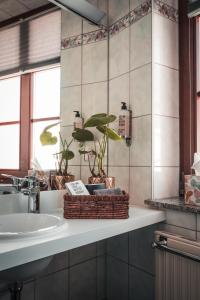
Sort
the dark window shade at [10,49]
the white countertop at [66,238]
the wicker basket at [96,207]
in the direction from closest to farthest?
the white countertop at [66,238]
the wicker basket at [96,207]
the dark window shade at [10,49]

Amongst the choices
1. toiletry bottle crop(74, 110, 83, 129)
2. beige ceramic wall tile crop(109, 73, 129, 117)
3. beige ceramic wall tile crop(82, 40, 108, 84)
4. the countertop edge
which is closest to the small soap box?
the countertop edge

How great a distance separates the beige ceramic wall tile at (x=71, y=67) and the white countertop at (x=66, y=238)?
0.87 metres

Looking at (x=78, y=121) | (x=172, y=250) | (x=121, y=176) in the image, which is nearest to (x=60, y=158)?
(x=78, y=121)

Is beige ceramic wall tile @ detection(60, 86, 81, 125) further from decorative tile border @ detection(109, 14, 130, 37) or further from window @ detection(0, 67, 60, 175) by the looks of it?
decorative tile border @ detection(109, 14, 130, 37)

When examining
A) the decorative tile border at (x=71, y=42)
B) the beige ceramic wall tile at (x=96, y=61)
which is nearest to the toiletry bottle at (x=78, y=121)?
the beige ceramic wall tile at (x=96, y=61)

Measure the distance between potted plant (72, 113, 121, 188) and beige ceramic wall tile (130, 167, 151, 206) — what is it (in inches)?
4.9

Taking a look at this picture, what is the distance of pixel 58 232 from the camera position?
97cm

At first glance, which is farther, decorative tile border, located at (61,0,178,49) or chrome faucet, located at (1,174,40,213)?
decorative tile border, located at (61,0,178,49)

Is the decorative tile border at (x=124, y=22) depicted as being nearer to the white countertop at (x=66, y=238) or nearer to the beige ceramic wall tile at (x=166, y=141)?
the beige ceramic wall tile at (x=166, y=141)

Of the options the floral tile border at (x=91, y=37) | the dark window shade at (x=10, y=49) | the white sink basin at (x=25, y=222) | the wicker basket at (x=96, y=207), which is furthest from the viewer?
the floral tile border at (x=91, y=37)

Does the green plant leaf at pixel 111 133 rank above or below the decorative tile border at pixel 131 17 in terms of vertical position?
→ below

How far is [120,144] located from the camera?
63.8 inches

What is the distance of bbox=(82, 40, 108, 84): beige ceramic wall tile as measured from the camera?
174cm

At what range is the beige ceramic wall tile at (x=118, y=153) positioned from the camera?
5.22 feet
